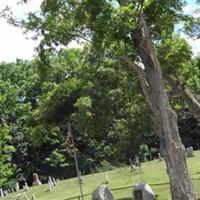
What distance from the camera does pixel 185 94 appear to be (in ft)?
74.3

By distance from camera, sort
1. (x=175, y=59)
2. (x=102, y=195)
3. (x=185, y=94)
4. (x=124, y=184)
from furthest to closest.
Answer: (x=124, y=184) < (x=175, y=59) < (x=102, y=195) < (x=185, y=94)

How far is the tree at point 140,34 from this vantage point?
59.0ft

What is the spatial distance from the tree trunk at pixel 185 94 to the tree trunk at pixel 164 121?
3.69 meters

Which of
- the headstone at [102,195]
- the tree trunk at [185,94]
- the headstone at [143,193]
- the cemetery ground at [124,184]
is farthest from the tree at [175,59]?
the headstone at [102,195]

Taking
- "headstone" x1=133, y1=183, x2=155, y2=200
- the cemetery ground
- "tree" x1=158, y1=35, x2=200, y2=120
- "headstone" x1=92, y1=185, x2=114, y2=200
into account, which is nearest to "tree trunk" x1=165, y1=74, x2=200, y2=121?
"tree" x1=158, y1=35, x2=200, y2=120

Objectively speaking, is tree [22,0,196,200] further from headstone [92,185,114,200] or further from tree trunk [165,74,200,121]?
headstone [92,185,114,200]

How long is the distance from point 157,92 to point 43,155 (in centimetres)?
5273

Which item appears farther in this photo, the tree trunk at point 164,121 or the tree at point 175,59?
the tree at point 175,59

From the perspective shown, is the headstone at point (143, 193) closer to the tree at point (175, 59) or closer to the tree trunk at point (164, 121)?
the tree trunk at point (164, 121)

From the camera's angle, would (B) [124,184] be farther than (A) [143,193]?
Yes

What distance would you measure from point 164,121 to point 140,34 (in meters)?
3.11

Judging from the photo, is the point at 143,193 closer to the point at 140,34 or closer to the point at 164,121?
the point at 164,121

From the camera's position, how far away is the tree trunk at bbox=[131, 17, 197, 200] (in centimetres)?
1795

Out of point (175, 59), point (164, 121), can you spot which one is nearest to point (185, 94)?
point (175, 59)
